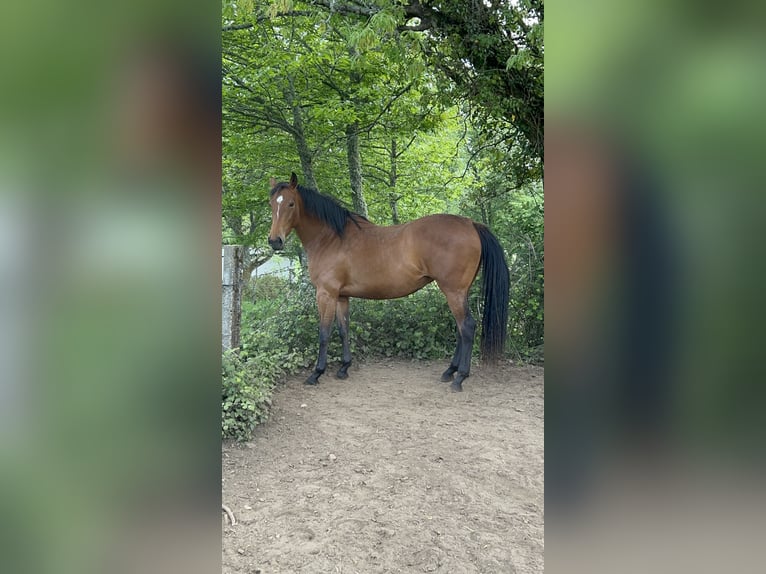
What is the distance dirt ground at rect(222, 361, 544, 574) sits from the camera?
6.92ft

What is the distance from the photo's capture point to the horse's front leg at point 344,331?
501 cm

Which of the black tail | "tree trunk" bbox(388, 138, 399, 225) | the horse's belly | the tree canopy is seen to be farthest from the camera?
"tree trunk" bbox(388, 138, 399, 225)

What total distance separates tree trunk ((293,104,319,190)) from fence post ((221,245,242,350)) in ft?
11.4

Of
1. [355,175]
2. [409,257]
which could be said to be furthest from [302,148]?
[409,257]

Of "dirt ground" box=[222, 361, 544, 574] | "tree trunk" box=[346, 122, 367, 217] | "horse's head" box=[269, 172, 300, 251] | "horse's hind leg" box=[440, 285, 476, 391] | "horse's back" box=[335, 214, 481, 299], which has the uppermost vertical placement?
"tree trunk" box=[346, 122, 367, 217]

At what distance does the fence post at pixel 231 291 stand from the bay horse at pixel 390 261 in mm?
700

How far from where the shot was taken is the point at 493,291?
4.66 metres

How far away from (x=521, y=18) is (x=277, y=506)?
405cm

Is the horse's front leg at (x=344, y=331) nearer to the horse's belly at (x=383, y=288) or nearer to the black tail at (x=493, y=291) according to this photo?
the horse's belly at (x=383, y=288)

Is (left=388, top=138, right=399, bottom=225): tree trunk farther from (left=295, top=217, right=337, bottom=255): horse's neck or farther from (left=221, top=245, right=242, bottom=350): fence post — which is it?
(left=221, top=245, right=242, bottom=350): fence post

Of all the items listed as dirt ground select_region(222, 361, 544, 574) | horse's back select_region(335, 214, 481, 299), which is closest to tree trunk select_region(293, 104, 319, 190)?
horse's back select_region(335, 214, 481, 299)

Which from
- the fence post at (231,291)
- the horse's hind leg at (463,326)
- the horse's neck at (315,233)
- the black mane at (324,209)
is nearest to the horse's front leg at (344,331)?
the horse's neck at (315,233)
